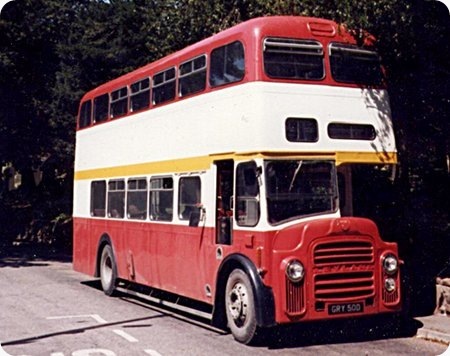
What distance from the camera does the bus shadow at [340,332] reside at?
1077 centimetres

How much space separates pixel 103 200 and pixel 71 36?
17534 mm

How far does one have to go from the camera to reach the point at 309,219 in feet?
33.7

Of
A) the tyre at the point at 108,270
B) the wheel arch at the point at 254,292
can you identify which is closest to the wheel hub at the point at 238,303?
the wheel arch at the point at 254,292

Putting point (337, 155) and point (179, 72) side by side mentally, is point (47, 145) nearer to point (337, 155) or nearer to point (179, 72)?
point (179, 72)

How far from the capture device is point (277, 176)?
10219 millimetres

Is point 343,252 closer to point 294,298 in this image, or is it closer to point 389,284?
point 389,284

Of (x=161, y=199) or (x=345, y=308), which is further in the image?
(x=161, y=199)

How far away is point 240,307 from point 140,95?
20.1 ft

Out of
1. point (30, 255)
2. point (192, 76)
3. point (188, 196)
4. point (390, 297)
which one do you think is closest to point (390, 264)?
point (390, 297)

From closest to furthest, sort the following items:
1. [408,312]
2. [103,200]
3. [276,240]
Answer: [276,240] → [408,312] → [103,200]

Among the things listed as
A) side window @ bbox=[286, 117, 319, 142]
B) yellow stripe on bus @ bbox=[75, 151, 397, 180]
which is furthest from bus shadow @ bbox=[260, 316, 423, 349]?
side window @ bbox=[286, 117, 319, 142]

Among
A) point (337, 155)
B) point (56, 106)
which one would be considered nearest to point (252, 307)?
point (337, 155)

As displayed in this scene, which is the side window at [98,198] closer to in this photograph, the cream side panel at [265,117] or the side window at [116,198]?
the side window at [116,198]

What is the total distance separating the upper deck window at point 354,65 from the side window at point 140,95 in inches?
186
